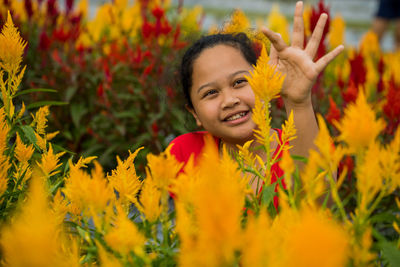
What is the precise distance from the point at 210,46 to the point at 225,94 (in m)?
0.35

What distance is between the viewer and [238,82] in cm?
192

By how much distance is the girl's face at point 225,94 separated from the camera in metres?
1.86

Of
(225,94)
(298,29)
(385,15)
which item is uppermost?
(385,15)

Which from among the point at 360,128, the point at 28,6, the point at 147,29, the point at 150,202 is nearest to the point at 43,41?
the point at 28,6

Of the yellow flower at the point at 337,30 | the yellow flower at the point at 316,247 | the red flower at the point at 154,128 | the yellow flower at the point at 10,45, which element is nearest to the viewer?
the yellow flower at the point at 316,247

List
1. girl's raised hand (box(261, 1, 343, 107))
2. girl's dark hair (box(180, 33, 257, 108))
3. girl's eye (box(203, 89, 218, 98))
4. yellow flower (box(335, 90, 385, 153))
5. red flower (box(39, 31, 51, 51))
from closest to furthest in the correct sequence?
yellow flower (box(335, 90, 385, 153))
girl's raised hand (box(261, 1, 343, 107))
girl's eye (box(203, 89, 218, 98))
girl's dark hair (box(180, 33, 257, 108))
red flower (box(39, 31, 51, 51))

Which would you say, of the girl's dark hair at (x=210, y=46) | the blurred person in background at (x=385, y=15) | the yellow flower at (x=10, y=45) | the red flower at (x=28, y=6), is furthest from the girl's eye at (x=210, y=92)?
the blurred person in background at (x=385, y=15)

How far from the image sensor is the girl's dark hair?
6.99ft

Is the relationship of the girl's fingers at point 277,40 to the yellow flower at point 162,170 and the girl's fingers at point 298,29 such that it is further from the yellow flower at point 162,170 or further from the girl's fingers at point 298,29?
the yellow flower at point 162,170

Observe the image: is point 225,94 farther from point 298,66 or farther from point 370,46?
point 370,46

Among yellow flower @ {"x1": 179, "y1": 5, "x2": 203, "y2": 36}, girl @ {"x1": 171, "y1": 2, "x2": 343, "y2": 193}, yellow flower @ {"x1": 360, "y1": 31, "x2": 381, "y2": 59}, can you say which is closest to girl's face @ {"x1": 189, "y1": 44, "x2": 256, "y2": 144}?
girl @ {"x1": 171, "y1": 2, "x2": 343, "y2": 193}

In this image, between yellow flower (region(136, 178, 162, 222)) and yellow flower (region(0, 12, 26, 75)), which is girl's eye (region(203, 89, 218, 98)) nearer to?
yellow flower (region(0, 12, 26, 75))

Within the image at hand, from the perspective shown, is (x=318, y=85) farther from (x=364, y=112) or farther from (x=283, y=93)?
(x=364, y=112)

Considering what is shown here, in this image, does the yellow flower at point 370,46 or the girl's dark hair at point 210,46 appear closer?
the girl's dark hair at point 210,46
